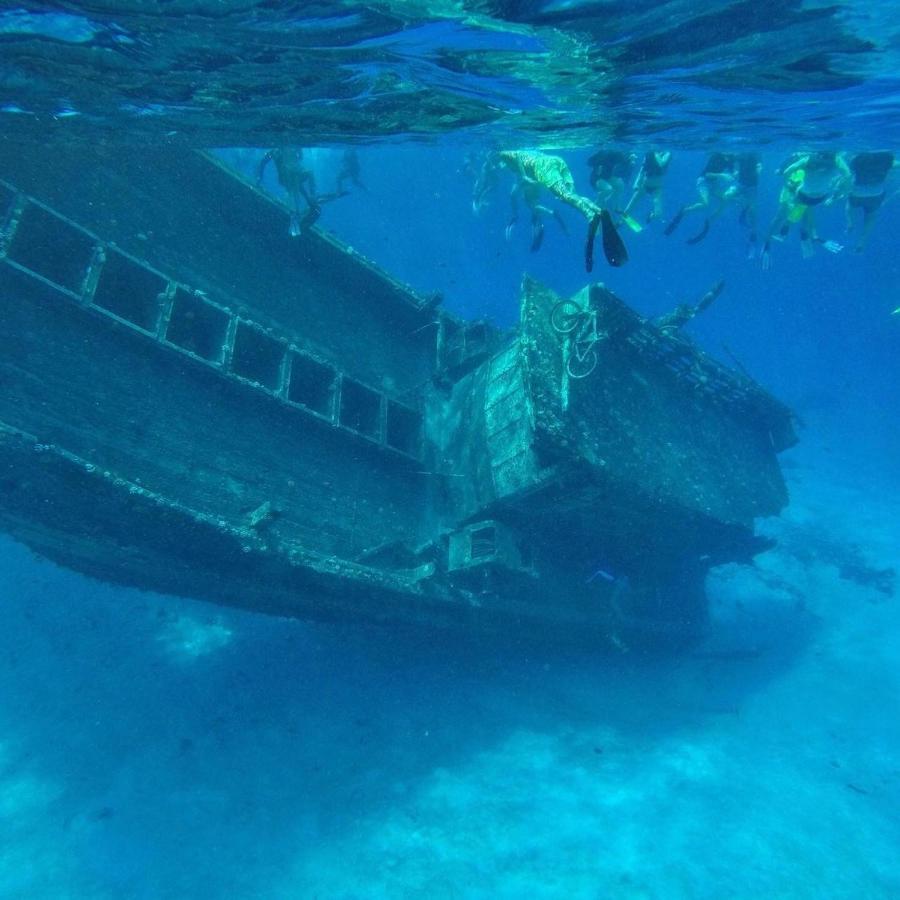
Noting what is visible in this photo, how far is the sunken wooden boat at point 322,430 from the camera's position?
23.6ft

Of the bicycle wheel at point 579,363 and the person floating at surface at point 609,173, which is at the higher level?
the person floating at surface at point 609,173

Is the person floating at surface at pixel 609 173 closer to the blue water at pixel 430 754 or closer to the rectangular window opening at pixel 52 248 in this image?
the blue water at pixel 430 754

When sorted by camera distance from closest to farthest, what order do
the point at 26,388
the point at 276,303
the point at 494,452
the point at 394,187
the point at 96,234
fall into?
the point at 26,388
the point at 96,234
the point at 494,452
the point at 276,303
the point at 394,187

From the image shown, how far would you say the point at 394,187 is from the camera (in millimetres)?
52562

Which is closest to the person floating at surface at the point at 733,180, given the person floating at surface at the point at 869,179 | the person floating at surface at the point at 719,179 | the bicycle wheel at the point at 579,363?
the person floating at surface at the point at 719,179

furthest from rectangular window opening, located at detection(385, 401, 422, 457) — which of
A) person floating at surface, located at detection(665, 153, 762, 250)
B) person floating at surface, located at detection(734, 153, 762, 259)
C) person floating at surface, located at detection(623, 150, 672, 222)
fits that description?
person floating at surface, located at detection(734, 153, 762, 259)

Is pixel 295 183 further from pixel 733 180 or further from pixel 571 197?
pixel 733 180

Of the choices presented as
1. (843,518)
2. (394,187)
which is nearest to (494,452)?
(843,518)

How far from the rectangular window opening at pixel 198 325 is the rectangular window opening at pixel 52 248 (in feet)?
4.27

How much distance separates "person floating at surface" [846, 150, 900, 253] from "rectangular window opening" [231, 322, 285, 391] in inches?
401

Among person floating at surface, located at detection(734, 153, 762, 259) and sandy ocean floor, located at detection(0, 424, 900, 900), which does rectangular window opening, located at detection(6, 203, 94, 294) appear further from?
person floating at surface, located at detection(734, 153, 762, 259)

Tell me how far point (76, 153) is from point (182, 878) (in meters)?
10.5

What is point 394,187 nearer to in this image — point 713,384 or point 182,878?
point 713,384

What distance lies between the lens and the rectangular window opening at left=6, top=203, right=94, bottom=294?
25.7ft
